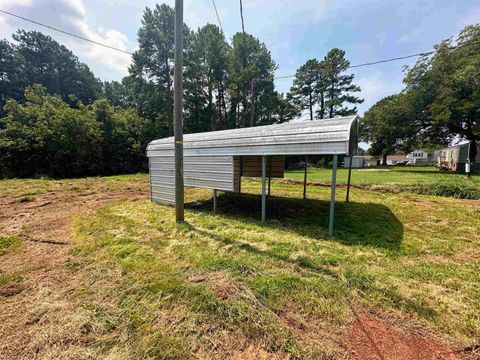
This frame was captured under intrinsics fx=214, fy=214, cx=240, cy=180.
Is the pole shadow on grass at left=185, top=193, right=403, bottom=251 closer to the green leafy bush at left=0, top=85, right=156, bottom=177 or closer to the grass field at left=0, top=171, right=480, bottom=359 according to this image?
the grass field at left=0, top=171, right=480, bottom=359

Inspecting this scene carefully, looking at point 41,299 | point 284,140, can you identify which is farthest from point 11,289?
point 284,140

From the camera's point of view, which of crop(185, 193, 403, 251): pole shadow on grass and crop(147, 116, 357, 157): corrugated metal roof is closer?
crop(147, 116, 357, 157): corrugated metal roof

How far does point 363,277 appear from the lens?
9.61 feet

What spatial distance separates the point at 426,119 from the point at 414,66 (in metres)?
5.30

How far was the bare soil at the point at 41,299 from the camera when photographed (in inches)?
75.5

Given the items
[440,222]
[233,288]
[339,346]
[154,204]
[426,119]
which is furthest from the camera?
[426,119]

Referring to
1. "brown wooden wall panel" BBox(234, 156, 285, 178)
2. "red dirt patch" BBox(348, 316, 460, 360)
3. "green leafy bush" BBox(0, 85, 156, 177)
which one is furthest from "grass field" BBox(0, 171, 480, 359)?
"green leafy bush" BBox(0, 85, 156, 177)

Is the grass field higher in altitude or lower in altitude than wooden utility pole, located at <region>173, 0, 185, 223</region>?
lower

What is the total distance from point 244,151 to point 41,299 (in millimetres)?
4473

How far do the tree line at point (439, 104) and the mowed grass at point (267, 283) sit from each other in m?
17.2

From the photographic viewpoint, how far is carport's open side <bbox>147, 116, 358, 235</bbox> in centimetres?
441

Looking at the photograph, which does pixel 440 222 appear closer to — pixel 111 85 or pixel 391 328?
pixel 391 328

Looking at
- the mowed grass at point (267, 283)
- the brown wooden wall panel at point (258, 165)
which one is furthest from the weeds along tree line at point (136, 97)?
the mowed grass at point (267, 283)

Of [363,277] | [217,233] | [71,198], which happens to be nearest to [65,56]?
[71,198]
